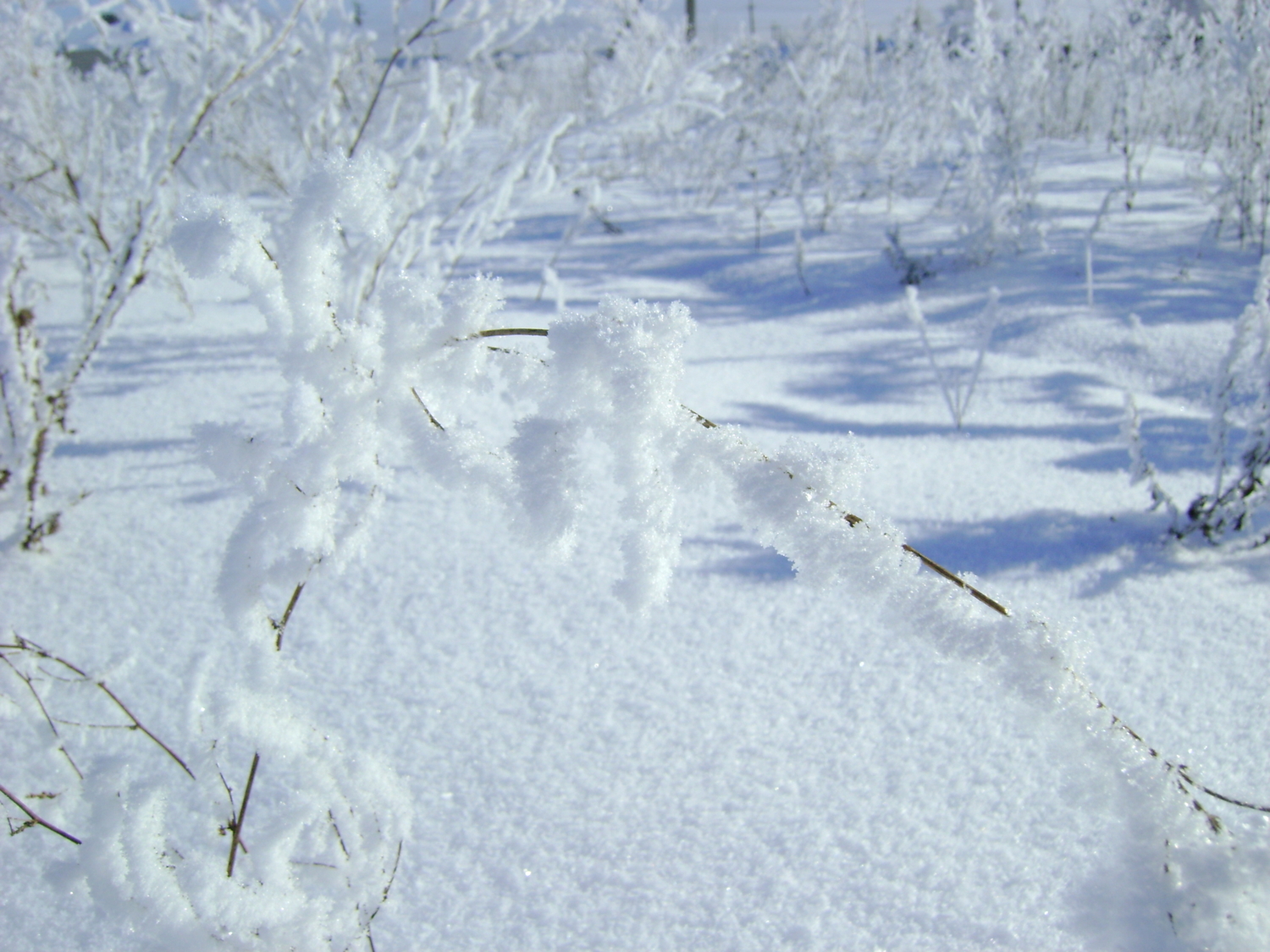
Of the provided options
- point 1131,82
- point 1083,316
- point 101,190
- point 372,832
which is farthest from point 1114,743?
point 1131,82

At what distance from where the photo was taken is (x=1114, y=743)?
1.82ft

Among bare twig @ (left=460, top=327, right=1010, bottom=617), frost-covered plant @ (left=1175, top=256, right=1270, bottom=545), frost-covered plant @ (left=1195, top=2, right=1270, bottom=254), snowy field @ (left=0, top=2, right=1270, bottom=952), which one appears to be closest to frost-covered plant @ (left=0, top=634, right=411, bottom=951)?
snowy field @ (left=0, top=2, right=1270, bottom=952)

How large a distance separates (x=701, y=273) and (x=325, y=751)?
4.51 meters

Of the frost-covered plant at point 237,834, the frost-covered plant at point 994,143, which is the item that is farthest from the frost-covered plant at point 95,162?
the frost-covered plant at point 994,143

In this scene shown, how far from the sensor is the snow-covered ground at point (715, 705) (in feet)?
2.19

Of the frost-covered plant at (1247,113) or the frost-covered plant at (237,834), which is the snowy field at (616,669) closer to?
the frost-covered plant at (237,834)

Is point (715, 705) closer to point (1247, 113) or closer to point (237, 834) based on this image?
point (237, 834)

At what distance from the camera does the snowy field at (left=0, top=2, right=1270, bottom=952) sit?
57cm

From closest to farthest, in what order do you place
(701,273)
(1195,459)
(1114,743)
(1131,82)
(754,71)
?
(1114,743)
(1195,459)
(701,273)
(1131,82)
(754,71)

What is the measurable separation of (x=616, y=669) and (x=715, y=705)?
0.68ft

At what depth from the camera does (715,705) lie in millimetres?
1274

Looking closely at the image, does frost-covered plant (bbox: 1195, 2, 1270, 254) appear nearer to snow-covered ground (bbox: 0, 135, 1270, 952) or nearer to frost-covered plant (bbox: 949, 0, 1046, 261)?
frost-covered plant (bbox: 949, 0, 1046, 261)

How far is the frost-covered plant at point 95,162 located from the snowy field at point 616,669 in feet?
0.95

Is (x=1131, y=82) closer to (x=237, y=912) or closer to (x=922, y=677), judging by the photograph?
(x=922, y=677)
